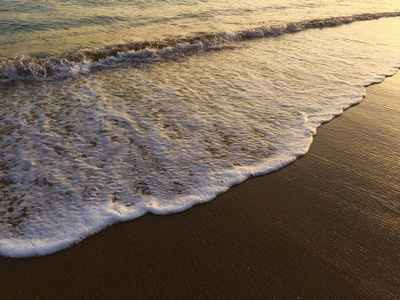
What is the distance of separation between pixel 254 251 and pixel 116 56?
6.91 meters

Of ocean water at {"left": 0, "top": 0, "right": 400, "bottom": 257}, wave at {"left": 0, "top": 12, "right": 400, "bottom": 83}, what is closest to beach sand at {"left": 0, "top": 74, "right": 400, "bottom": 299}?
ocean water at {"left": 0, "top": 0, "right": 400, "bottom": 257}

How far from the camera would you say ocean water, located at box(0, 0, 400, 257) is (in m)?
3.23

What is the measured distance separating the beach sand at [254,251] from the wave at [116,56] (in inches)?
209

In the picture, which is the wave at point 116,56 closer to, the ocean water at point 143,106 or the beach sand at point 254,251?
the ocean water at point 143,106

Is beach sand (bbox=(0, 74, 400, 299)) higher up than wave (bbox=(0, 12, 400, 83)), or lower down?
lower down

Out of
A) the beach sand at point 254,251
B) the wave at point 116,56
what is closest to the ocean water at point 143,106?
the wave at point 116,56

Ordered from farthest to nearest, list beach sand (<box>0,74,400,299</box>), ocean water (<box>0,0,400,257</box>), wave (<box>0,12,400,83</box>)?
wave (<box>0,12,400,83</box>), ocean water (<box>0,0,400,257</box>), beach sand (<box>0,74,400,299</box>)

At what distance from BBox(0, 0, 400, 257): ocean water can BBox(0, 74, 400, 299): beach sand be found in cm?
22

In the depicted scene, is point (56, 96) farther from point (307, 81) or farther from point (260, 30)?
point (260, 30)

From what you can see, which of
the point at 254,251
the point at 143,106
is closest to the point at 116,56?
the point at 143,106

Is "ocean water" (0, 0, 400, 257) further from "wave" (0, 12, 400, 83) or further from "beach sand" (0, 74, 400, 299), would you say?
"beach sand" (0, 74, 400, 299)

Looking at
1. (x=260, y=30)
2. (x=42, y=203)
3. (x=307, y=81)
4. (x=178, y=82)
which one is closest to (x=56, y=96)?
(x=178, y=82)

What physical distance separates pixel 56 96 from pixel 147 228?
13.2ft

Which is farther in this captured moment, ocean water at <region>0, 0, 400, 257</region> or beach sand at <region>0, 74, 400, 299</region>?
ocean water at <region>0, 0, 400, 257</region>
